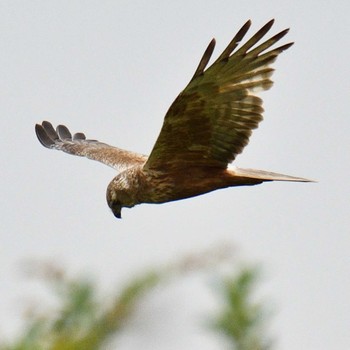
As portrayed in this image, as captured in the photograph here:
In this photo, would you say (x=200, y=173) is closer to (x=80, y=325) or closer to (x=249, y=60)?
(x=249, y=60)

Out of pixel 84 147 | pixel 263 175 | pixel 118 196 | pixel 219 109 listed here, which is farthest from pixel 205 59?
pixel 84 147

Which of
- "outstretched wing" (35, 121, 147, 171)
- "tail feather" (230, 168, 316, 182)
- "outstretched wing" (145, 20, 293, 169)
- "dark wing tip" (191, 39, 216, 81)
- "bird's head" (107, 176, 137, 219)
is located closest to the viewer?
"dark wing tip" (191, 39, 216, 81)

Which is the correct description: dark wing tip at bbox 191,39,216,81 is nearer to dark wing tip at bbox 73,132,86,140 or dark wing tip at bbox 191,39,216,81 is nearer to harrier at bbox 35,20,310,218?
harrier at bbox 35,20,310,218

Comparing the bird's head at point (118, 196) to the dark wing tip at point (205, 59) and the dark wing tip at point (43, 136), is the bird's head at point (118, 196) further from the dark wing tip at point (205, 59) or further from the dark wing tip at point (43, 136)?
the dark wing tip at point (43, 136)

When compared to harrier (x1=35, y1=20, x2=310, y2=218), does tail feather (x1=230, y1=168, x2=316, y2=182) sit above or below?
below

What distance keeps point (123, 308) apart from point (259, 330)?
2.98 feet

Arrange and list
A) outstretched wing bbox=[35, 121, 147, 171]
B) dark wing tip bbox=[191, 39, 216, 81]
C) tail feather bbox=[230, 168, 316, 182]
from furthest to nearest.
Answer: outstretched wing bbox=[35, 121, 147, 171] < tail feather bbox=[230, 168, 316, 182] < dark wing tip bbox=[191, 39, 216, 81]

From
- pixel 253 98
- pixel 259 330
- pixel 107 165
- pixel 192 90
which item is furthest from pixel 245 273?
pixel 107 165

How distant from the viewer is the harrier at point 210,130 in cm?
536

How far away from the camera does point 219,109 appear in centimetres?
566

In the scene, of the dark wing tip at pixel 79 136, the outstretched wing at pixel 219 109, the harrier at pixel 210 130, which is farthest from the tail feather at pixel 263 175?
the dark wing tip at pixel 79 136

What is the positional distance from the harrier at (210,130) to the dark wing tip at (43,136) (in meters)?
3.75

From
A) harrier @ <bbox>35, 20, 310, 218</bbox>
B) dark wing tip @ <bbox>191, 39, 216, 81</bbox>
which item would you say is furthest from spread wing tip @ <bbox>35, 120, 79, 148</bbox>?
dark wing tip @ <bbox>191, 39, 216, 81</bbox>

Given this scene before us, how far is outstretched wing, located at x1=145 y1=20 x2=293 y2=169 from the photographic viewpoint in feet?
17.5
